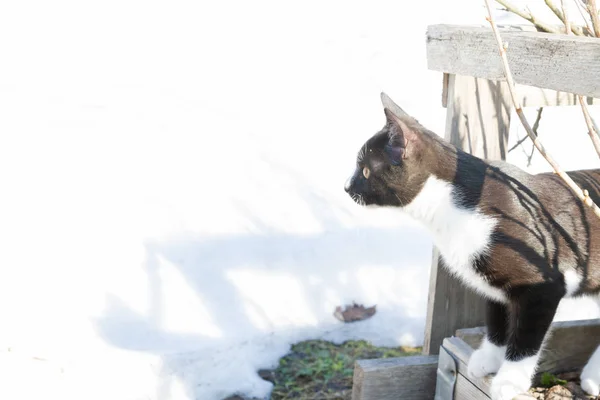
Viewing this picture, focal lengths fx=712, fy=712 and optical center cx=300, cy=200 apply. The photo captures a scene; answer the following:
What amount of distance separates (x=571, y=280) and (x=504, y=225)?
11.1 inches

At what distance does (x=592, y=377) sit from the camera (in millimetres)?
2348

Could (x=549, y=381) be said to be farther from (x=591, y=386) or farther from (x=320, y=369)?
(x=320, y=369)

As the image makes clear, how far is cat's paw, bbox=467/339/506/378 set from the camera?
7.92 ft

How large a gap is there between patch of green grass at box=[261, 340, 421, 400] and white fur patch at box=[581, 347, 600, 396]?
1252 mm

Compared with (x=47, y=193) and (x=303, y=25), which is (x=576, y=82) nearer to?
(x=47, y=193)

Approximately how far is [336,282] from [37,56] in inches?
117

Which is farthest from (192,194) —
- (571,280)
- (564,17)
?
(564,17)

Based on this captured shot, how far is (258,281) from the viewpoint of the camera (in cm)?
391

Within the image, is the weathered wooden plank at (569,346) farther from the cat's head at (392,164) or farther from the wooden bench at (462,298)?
the cat's head at (392,164)

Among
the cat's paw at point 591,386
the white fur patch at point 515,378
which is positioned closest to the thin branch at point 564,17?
the white fur patch at point 515,378

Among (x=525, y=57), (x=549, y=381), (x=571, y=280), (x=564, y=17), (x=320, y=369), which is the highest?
(x=564, y=17)

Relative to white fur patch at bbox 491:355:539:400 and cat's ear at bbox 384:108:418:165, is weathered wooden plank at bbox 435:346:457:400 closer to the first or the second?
white fur patch at bbox 491:355:539:400

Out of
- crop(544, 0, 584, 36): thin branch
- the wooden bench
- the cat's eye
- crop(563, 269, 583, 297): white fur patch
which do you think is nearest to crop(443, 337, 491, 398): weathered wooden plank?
the wooden bench

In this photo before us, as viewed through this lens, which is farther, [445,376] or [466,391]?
[445,376]
